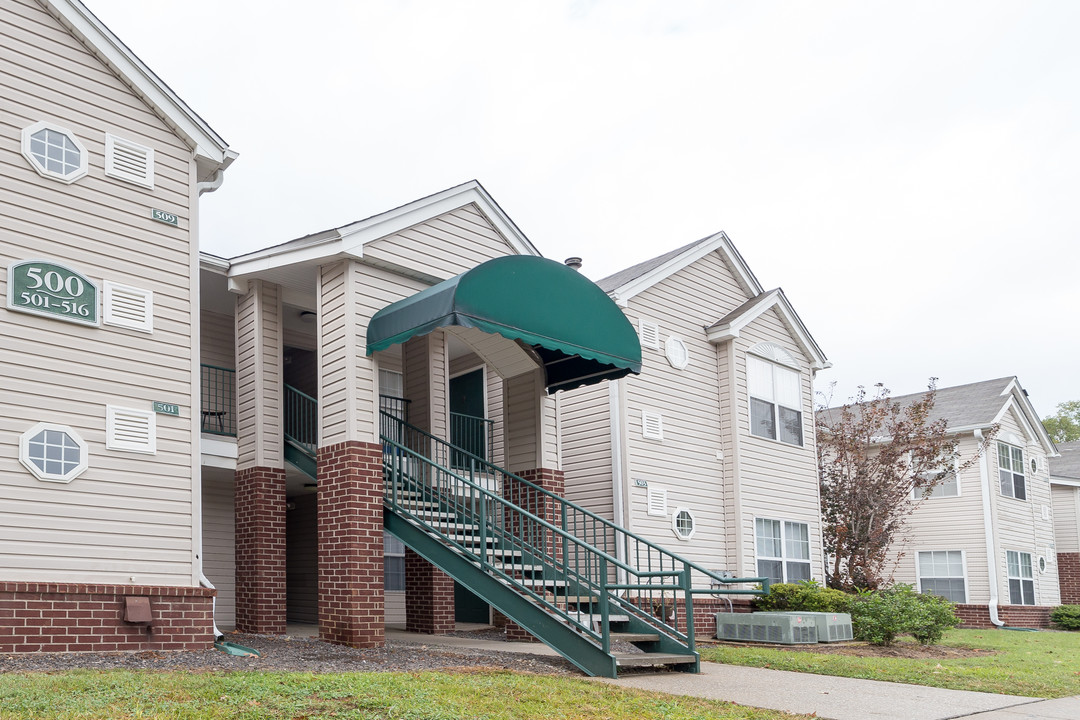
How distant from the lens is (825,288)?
1567 inches

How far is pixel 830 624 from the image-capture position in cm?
1566

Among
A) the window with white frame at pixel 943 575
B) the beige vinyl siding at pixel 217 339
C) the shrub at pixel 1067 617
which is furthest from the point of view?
the shrub at pixel 1067 617

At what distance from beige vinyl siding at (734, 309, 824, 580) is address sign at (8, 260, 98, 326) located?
12428 millimetres

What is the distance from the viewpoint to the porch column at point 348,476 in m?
11.8

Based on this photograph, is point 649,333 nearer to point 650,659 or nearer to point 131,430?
point 650,659

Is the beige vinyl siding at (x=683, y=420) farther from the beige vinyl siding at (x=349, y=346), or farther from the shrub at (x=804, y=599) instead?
the beige vinyl siding at (x=349, y=346)

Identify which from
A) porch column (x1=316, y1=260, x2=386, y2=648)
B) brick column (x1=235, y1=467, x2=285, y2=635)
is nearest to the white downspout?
porch column (x1=316, y1=260, x2=386, y2=648)

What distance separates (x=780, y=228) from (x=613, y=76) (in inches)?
521

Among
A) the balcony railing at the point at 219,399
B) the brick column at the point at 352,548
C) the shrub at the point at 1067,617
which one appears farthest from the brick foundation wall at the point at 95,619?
the shrub at the point at 1067,617

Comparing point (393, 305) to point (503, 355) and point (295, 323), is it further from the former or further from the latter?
point (295, 323)

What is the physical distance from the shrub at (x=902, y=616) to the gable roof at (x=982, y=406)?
12862 millimetres

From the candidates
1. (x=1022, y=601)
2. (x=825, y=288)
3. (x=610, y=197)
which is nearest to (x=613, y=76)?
(x=610, y=197)

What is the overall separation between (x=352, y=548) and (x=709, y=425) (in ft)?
29.3

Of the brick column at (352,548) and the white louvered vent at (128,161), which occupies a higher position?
the white louvered vent at (128,161)
